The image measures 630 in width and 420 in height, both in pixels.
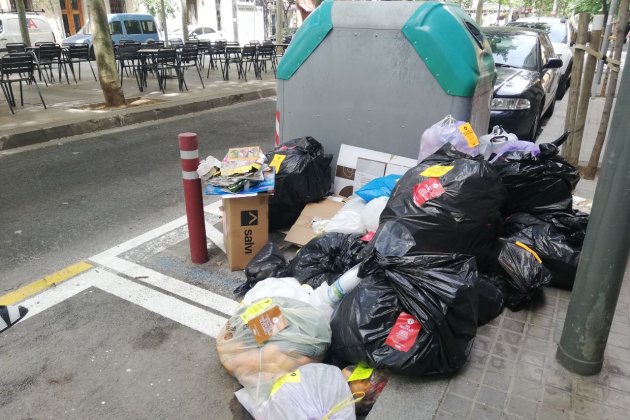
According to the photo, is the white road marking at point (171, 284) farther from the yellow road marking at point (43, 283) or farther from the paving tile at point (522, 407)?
the paving tile at point (522, 407)

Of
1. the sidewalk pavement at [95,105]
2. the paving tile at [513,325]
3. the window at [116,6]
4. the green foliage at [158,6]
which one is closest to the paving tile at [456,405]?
the paving tile at [513,325]

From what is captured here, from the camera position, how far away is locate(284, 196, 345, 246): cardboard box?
155 inches

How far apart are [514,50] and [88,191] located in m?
6.46

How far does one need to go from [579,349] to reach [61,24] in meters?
33.9

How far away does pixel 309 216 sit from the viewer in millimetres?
4086

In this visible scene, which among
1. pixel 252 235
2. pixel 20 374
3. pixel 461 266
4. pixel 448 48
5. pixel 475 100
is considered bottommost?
pixel 20 374

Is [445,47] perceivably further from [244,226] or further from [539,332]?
[539,332]

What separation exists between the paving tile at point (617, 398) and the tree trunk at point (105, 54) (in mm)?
9430

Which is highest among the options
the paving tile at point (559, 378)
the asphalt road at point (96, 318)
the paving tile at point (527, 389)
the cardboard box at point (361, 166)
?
the cardboard box at point (361, 166)

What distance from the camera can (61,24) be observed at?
29641 millimetres

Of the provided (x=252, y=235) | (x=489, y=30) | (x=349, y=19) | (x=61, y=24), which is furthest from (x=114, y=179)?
(x=61, y=24)

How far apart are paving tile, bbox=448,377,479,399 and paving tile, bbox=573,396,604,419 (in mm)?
417

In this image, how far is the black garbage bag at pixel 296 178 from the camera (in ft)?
13.4

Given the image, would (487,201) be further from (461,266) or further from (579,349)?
(579,349)
